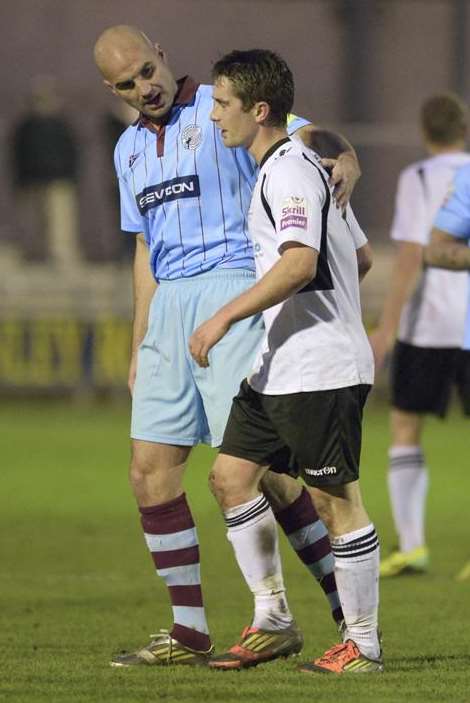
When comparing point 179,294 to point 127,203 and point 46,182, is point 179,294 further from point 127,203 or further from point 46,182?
point 46,182

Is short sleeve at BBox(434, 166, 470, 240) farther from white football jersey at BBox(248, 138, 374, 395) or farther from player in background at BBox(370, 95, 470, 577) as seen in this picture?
white football jersey at BBox(248, 138, 374, 395)

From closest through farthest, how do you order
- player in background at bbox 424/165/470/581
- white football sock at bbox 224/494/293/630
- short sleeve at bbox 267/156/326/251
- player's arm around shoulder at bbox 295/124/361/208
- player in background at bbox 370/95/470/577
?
short sleeve at bbox 267/156/326/251 → player's arm around shoulder at bbox 295/124/361/208 → white football sock at bbox 224/494/293/630 → player in background at bbox 424/165/470/581 → player in background at bbox 370/95/470/577

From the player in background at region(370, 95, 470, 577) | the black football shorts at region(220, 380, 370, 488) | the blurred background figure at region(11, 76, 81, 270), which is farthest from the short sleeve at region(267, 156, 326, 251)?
the blurred background figure at region(11, 76, 81, 270)

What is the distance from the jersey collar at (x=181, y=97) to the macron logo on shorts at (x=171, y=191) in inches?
8.8

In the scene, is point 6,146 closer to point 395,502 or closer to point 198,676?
point 395,502

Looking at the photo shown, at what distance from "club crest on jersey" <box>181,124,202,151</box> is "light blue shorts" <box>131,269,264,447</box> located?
0.45 m

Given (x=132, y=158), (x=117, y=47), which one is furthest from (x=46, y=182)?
(x=117, y=47)

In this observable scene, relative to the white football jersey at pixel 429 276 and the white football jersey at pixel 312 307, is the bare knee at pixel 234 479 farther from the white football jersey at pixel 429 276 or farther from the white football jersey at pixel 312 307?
the white football jersey at pixel 429 276

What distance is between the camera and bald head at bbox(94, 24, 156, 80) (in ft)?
21.0

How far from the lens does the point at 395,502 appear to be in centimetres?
959

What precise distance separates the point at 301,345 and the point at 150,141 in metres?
1.08

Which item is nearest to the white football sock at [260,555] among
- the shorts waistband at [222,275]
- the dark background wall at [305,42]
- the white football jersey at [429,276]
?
the shorts waistband at [222,275]

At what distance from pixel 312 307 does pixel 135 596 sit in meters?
2.85

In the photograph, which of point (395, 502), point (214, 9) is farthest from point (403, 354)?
point (214, 9)
